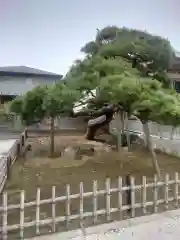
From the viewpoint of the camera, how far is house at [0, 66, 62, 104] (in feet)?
99.2

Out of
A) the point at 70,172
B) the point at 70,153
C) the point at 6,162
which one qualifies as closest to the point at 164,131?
the point at 70,153

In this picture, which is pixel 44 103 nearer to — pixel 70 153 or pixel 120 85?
pixel 120 85

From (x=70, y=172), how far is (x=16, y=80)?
24.1 meters

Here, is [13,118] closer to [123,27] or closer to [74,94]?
[123,27]

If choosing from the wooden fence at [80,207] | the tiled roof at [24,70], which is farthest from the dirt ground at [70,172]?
the tiled roof at [24,70]

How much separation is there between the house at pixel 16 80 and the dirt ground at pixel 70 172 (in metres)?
19.1

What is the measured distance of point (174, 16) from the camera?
11.1 metres

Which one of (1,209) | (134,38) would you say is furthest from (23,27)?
(1,209)

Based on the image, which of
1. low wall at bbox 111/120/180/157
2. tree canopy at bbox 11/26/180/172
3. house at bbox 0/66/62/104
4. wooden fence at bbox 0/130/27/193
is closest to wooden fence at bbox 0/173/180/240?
wooden fence at bbox 0/130/27/193

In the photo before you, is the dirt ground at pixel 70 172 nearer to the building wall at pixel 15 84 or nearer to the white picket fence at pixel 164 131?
the white picket fence at pixel 164 131

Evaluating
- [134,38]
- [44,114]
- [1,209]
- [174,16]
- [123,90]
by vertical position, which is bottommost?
[1,209]

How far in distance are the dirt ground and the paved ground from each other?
0.31 metres

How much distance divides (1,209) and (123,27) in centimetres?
915

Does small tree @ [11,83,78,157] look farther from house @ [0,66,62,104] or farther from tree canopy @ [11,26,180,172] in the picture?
house @ [0,66,62,104]
